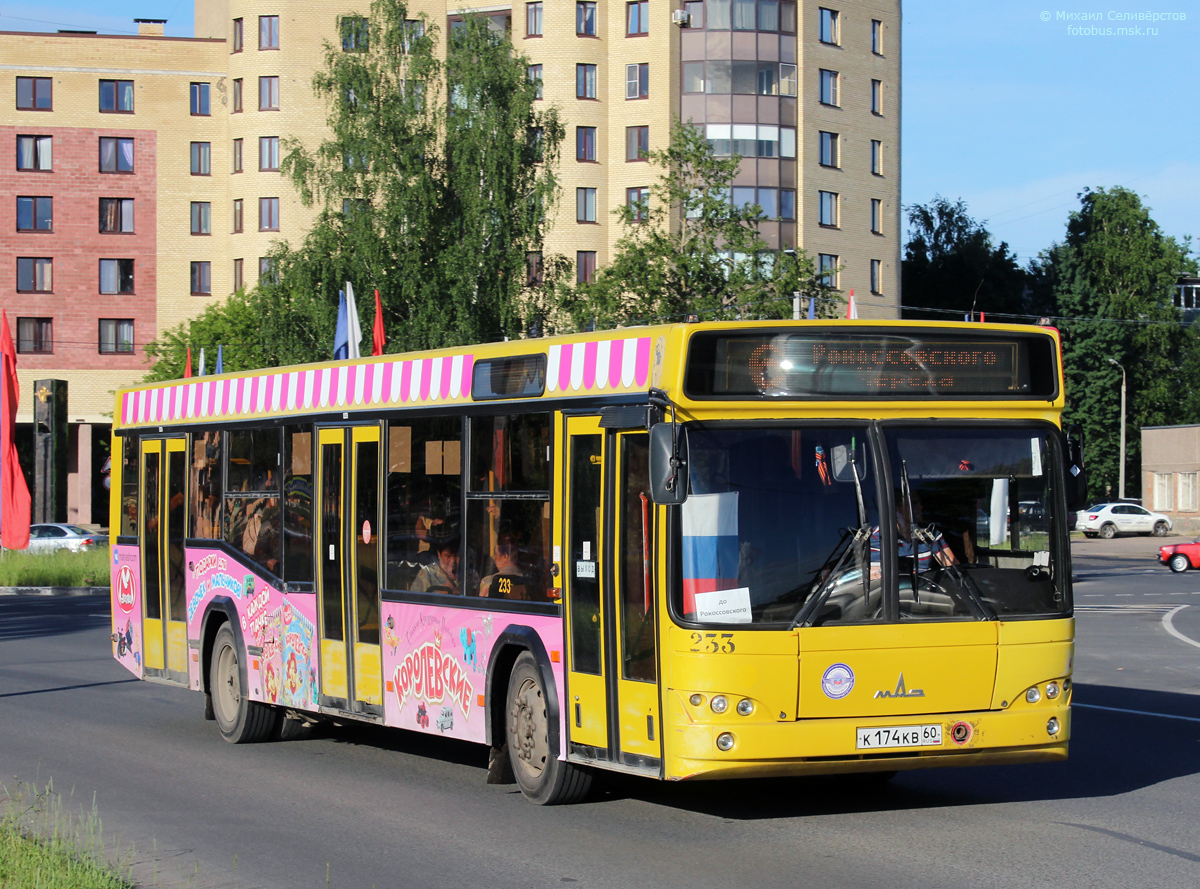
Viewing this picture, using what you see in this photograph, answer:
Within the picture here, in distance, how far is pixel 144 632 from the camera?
590 inches

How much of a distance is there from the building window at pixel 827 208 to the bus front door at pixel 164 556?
5494 centimetres

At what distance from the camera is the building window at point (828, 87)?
222 ft

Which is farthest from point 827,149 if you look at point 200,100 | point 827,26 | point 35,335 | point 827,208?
point 35,335

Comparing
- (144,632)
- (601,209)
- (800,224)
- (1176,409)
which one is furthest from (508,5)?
(144,632)

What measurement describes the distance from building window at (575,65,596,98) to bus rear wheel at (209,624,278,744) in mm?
57818

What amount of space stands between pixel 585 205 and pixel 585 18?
792 cm

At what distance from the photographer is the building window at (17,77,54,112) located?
242 feet

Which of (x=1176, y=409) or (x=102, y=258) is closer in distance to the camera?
(x=102, y=258)

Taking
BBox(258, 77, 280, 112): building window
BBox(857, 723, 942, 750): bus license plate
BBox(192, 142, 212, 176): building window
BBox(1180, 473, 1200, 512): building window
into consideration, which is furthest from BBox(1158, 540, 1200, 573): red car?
BBox(192, 142, 212, 176): building window

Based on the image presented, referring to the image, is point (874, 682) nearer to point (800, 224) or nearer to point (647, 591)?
point (647, 591)

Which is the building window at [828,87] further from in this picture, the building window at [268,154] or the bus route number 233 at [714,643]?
the bus route number 233 at [714,643]

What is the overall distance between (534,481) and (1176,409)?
90.5 m

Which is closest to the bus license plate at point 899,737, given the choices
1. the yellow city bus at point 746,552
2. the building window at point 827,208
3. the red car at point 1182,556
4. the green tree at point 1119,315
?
the yellow city bus at point 746,552

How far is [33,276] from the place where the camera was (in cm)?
7381
